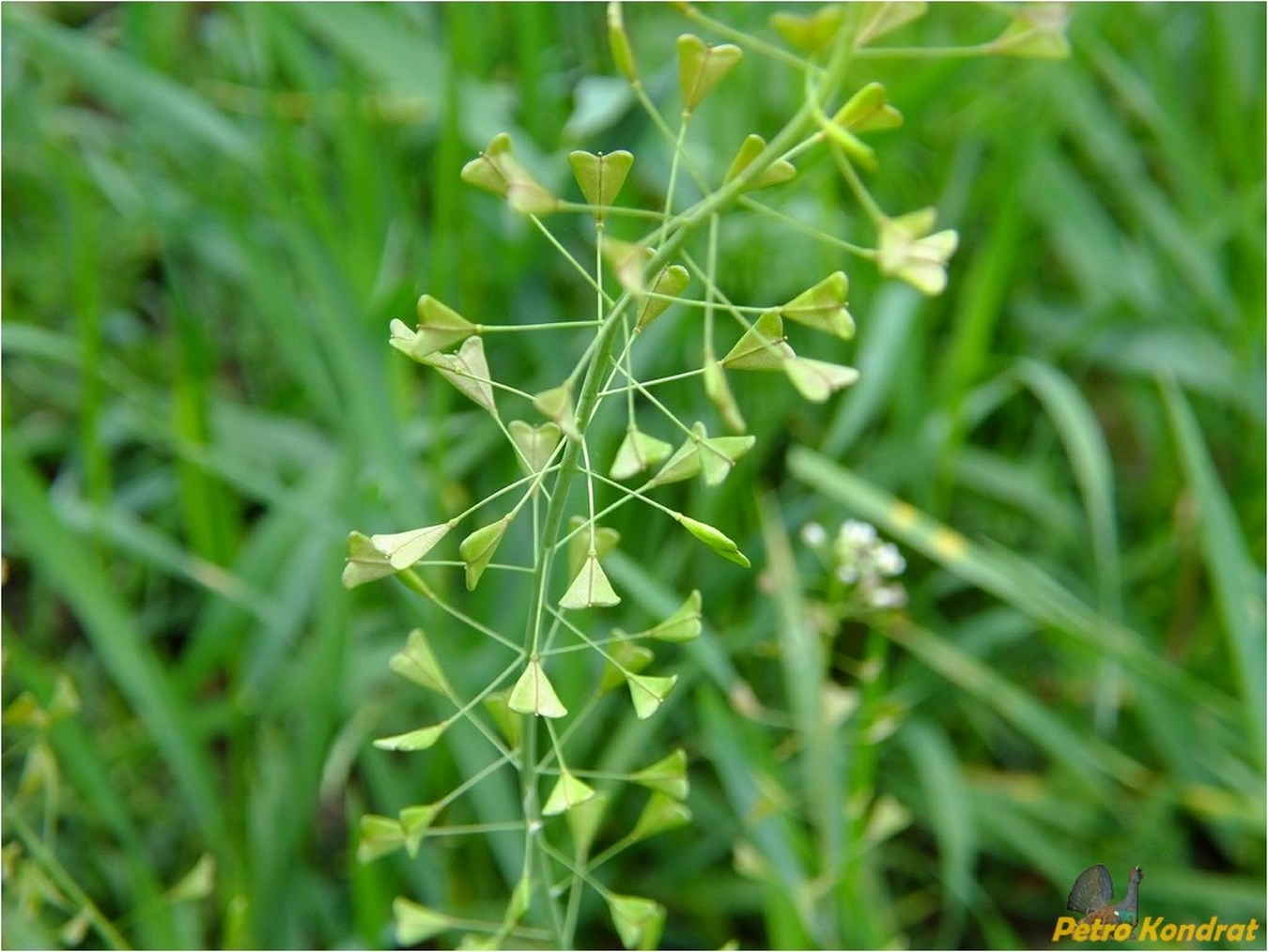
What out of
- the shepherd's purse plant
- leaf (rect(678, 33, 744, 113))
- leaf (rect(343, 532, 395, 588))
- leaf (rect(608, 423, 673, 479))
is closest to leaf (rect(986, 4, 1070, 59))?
the shepherd's purse plant

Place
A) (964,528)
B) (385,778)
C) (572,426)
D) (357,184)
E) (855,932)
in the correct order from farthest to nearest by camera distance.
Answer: (964,528) < (357,184) < (385,778) < (855,932) < (572,426)

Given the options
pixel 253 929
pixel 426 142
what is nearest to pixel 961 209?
pixel 426 142

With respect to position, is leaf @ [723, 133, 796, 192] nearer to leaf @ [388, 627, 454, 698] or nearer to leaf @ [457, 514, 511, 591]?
leaf @ [457, 514, 511, 591]

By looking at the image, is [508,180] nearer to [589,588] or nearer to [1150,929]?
[589,588]

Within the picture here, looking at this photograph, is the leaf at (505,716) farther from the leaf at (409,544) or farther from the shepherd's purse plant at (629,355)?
the leaf at (409,544)

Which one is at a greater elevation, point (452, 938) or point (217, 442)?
point (217, 442)

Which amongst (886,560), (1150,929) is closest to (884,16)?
(886,560)

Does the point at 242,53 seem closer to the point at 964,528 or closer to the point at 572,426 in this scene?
the point at 964,528

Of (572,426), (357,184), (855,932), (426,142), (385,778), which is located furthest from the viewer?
(426,142)
